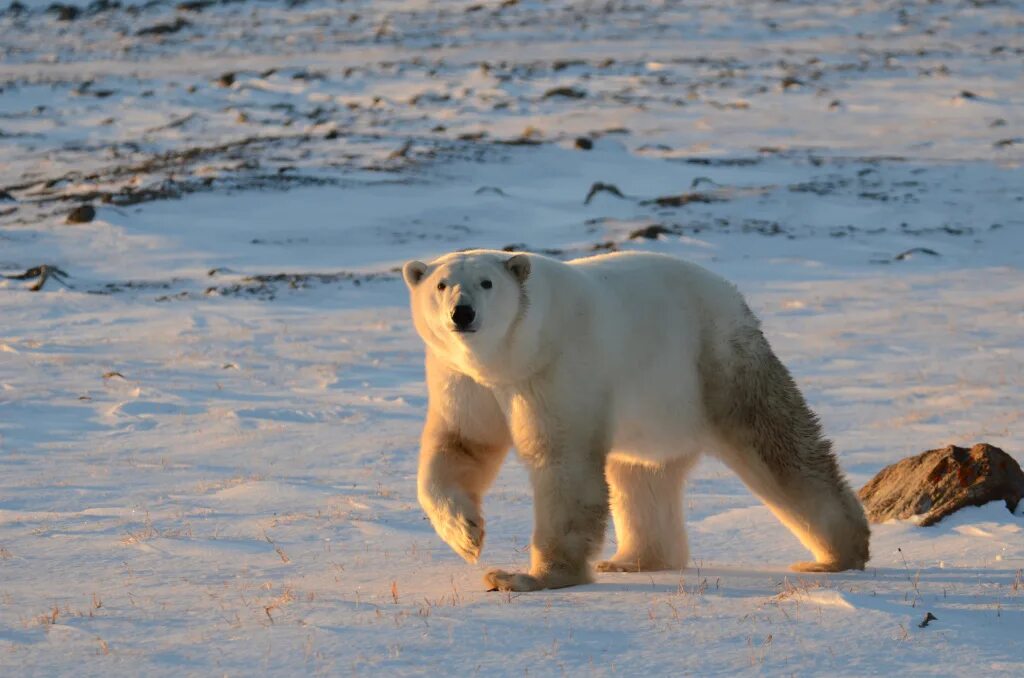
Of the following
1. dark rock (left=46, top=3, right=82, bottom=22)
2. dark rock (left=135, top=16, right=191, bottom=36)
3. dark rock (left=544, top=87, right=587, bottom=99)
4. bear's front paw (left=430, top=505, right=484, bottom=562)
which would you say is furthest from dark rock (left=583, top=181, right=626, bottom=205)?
dark rock (left=46, top=3, right=82, bottom=22)

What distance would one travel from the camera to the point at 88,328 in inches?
683

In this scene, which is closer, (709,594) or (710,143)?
(709,594)

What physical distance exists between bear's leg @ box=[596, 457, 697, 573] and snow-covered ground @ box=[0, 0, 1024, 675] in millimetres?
578

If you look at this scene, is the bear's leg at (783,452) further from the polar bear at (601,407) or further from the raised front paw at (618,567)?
the raised front paw at (618,567)

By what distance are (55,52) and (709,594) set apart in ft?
192

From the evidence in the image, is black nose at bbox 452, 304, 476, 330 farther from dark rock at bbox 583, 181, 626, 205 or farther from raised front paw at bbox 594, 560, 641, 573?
dark rock at bbox 583, 181, 626, 205

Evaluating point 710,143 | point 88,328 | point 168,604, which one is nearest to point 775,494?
point 168,604

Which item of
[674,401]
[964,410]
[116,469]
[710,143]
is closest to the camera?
[674,401]

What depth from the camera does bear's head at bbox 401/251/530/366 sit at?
19.2 feet

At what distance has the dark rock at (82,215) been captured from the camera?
23344 mm

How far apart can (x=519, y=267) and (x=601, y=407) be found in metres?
0.69

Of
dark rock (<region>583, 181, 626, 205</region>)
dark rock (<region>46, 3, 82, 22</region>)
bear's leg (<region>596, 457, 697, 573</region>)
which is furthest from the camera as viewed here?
dark rock (<region>46, 3, 82, 22</region>)

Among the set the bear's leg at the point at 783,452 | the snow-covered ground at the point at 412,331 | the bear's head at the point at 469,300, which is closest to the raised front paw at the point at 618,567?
the snow-covered ground at the point at 412,331

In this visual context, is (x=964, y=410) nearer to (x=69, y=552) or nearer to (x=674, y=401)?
(x=674, y=401)
